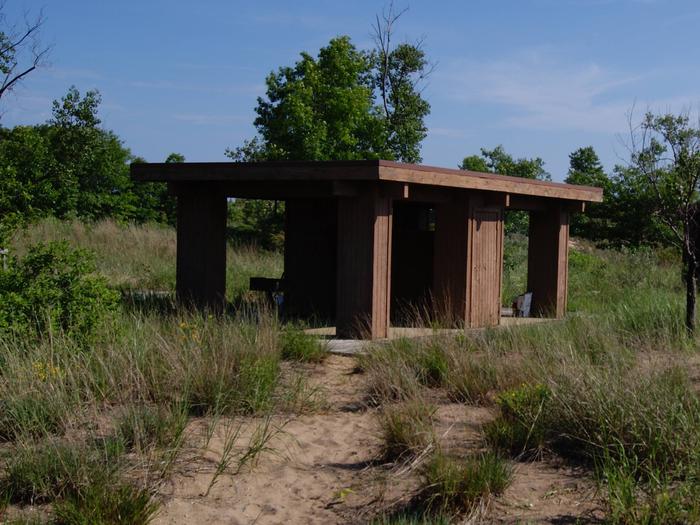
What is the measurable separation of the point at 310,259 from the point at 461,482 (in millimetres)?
Result: 9454

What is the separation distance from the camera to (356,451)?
6.91 m

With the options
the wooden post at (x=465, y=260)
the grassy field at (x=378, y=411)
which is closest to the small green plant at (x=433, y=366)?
the grassy field at (x=378, y=411)

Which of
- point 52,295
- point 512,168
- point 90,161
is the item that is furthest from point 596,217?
point 52,295

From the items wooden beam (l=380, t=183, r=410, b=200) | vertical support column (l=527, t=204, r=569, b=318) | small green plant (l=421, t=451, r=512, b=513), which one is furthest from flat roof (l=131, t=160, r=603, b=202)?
small green plant (l=421, t=451, r=512, b=513)

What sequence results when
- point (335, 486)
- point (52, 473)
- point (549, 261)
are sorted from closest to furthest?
point (52, 473) < point (335, 486) < point (549, 261)

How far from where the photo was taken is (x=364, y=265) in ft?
37.1

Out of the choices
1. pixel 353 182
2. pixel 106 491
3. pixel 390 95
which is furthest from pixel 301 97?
pixel 106 491

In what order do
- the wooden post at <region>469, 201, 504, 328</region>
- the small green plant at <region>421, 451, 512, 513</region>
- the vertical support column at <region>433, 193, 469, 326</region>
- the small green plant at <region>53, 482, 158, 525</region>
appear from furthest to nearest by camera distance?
the wooden post at <region>469, 201, 504, 328</region>, the vertical support column at <region>433, 193, 469, 326</region>, the small green plant at <region>421, 451, 512, 513</region>, the small green plant at <region>53, 482, 158, 525</region>

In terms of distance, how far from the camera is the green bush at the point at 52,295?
794cm

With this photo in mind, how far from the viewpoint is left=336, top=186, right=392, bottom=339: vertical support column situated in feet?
36.9

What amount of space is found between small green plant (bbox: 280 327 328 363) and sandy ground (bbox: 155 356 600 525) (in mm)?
2041

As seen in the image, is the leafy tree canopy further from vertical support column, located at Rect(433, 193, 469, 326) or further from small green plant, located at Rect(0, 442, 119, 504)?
small green plant, located at Rect(0, 442, 119, 504)

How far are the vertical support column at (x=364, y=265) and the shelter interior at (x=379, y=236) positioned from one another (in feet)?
0.04

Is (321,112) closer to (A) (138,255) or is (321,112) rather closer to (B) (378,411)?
(A) (138,255)
